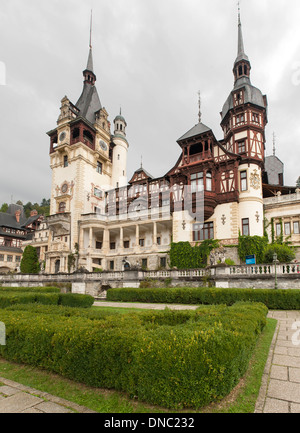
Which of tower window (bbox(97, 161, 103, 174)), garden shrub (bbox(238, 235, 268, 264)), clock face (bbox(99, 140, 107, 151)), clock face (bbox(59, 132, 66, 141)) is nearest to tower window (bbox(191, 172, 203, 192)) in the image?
garden shrub (bbox(238, 235, 268, 264))

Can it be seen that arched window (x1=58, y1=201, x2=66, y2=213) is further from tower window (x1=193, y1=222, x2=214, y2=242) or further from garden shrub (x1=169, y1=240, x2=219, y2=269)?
tower window (x1=193, y1=222, x2=214, y2=242)

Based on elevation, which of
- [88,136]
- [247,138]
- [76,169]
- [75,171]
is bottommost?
[75,171]

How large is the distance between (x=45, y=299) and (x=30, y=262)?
35.5 m

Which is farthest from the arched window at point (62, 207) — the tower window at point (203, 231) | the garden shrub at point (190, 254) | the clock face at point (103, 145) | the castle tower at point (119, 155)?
the tower window at point (203, 231)

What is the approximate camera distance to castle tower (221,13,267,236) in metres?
28.6

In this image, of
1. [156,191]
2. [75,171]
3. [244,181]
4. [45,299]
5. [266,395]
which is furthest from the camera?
[75,171]

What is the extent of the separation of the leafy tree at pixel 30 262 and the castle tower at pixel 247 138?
120 feet

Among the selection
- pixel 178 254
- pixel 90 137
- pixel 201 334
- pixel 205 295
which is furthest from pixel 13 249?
pixel 201 334

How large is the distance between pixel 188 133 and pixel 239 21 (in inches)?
967

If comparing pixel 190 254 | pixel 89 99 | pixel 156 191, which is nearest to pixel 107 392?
pixel 190 254

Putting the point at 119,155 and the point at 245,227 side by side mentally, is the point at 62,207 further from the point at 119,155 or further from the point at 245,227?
the point at 245,227

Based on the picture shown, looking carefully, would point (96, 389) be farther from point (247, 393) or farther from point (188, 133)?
point (188, 133)

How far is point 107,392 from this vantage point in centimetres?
436
